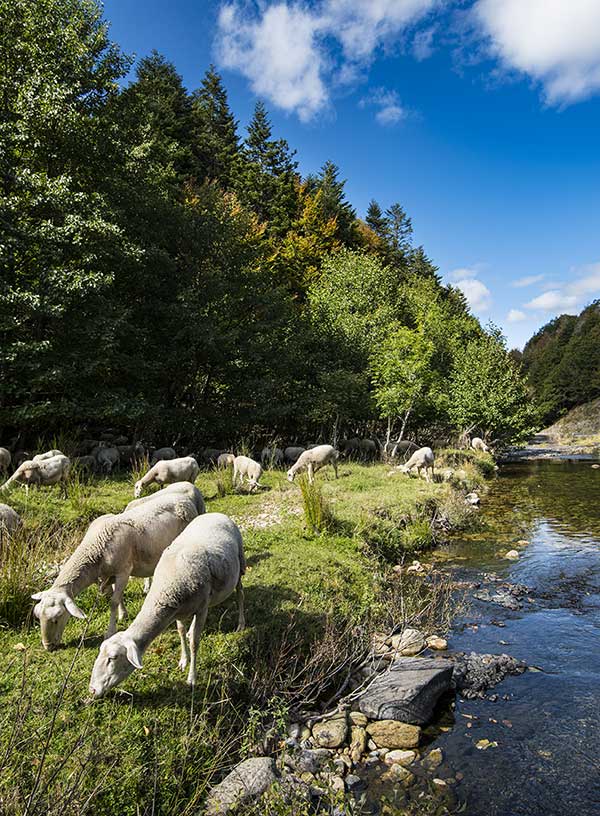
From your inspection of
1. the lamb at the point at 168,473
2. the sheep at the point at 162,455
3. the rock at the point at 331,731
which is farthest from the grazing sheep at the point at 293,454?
the rock at the point at 331,731

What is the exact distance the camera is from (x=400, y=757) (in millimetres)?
5684

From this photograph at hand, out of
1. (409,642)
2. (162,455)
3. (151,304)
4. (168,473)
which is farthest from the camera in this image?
(151,304)

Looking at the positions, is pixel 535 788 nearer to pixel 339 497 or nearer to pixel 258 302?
pixel 339 497

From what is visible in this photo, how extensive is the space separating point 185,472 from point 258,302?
573 inches

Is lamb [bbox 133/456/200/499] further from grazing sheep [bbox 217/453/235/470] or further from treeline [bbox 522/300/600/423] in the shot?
treeline [bbox 522/300/600/423]

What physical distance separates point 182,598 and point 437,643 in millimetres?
5224

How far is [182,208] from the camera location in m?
24.0

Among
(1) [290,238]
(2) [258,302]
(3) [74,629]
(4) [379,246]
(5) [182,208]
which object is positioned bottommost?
(3) [74,629]

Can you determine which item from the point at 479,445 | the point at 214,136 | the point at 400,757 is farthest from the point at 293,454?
the point at 214,136

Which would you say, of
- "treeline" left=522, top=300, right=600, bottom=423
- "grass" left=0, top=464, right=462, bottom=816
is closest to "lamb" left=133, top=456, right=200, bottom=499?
"grass" left=0, top=464, right=462, bottom=816

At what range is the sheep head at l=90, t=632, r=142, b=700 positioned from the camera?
466cm

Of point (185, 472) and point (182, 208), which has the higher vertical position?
point (182, 208)

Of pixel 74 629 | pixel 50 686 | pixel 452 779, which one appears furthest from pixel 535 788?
pixel 74 629

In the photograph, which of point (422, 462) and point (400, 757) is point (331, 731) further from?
point (422, 462)
